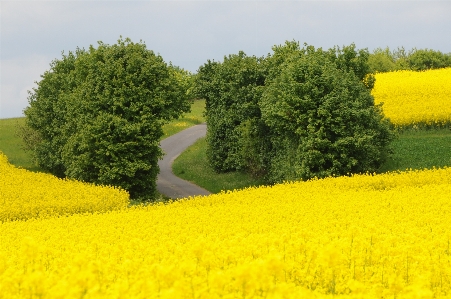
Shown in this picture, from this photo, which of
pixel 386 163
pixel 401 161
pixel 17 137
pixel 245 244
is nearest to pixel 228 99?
pixel 386 163

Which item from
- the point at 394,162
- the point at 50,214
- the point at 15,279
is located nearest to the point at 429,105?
the point at 394,162

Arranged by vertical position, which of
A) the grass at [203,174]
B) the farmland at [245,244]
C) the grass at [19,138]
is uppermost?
the grass at [19,138]

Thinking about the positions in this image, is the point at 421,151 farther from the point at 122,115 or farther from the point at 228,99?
the point at 122,115

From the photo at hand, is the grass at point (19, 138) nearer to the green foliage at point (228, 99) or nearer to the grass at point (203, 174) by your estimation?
the green foliage at point (228, 99)

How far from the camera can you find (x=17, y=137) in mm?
73812

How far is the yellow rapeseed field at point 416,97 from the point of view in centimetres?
5362

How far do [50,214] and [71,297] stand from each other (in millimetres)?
23631

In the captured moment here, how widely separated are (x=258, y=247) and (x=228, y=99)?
39.2m

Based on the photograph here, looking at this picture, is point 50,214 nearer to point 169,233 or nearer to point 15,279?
point 169,233

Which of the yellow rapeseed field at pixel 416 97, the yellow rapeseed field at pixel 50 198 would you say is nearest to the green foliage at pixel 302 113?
the yellow rapeseed field at pixel 416 97

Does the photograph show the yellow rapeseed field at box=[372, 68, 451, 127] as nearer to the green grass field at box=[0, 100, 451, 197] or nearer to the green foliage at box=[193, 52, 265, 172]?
the green grass field at box=[0, 100, 451, 197]

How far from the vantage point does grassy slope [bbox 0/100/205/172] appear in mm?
61569

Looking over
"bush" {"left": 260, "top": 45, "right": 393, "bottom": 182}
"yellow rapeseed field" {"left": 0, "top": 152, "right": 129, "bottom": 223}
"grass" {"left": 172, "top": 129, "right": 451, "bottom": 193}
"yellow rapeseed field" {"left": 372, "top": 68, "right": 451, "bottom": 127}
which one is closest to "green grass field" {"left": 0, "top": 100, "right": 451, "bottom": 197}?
"grass" {"left": 172, "top": 129, "right": 451, "bottom": 193}

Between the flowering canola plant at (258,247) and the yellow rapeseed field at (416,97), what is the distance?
24.1 m
